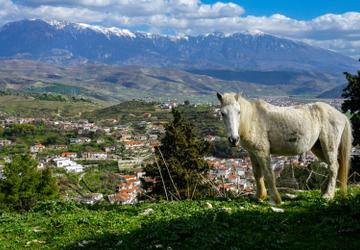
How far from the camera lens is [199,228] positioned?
8375 mm

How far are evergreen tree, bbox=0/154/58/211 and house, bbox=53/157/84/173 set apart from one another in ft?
173

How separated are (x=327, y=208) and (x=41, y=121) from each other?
17272 centimetres

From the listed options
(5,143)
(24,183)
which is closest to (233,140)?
(24,183)

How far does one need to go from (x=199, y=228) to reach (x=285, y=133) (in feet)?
13.7

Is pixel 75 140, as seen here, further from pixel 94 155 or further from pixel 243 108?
pixel 243 108

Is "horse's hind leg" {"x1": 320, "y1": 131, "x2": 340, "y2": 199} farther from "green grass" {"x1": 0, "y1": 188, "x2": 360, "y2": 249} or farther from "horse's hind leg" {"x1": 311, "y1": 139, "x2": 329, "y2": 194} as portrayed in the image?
"green grass" {"x1": 0, "y1": 188, "x2": 360, "y2": 249}

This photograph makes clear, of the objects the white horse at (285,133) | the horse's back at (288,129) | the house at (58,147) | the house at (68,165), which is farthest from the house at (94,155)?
the horse's back at (288,129)

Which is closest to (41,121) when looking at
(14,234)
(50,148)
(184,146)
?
(50,148)

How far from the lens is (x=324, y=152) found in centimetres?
1209

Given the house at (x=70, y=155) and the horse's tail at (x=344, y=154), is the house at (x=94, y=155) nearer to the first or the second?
the house at (x=70, y=155)

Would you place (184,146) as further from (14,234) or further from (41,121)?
(41,121)

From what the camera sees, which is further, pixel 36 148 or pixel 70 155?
pixel 36 148

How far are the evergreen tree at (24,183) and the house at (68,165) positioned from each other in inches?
2073

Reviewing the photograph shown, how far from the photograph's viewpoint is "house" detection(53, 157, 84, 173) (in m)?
105
